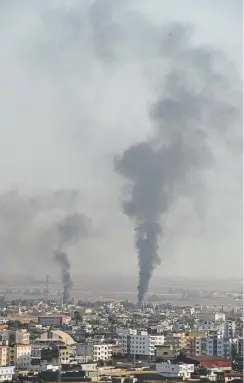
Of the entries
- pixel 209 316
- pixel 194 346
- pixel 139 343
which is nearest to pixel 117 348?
pixel 139 343

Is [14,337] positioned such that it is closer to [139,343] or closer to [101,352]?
[101,352]

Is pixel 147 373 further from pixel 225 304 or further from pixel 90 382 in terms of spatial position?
pixel 225 304

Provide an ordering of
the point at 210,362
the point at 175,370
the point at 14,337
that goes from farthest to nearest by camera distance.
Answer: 1. the point at 14,337
2. the point at 210,362
3. the point at 175,370

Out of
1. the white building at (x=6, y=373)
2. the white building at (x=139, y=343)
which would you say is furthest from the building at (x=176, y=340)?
the white building at (x=6, y=373)

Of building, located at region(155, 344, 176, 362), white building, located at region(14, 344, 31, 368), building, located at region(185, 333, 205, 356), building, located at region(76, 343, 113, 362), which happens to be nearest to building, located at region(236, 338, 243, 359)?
building, located at region(185, 333, 205, 356)

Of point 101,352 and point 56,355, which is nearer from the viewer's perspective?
point 56,355

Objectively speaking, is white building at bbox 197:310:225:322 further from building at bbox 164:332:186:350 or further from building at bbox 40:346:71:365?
building at bbox 40:346:71:365
